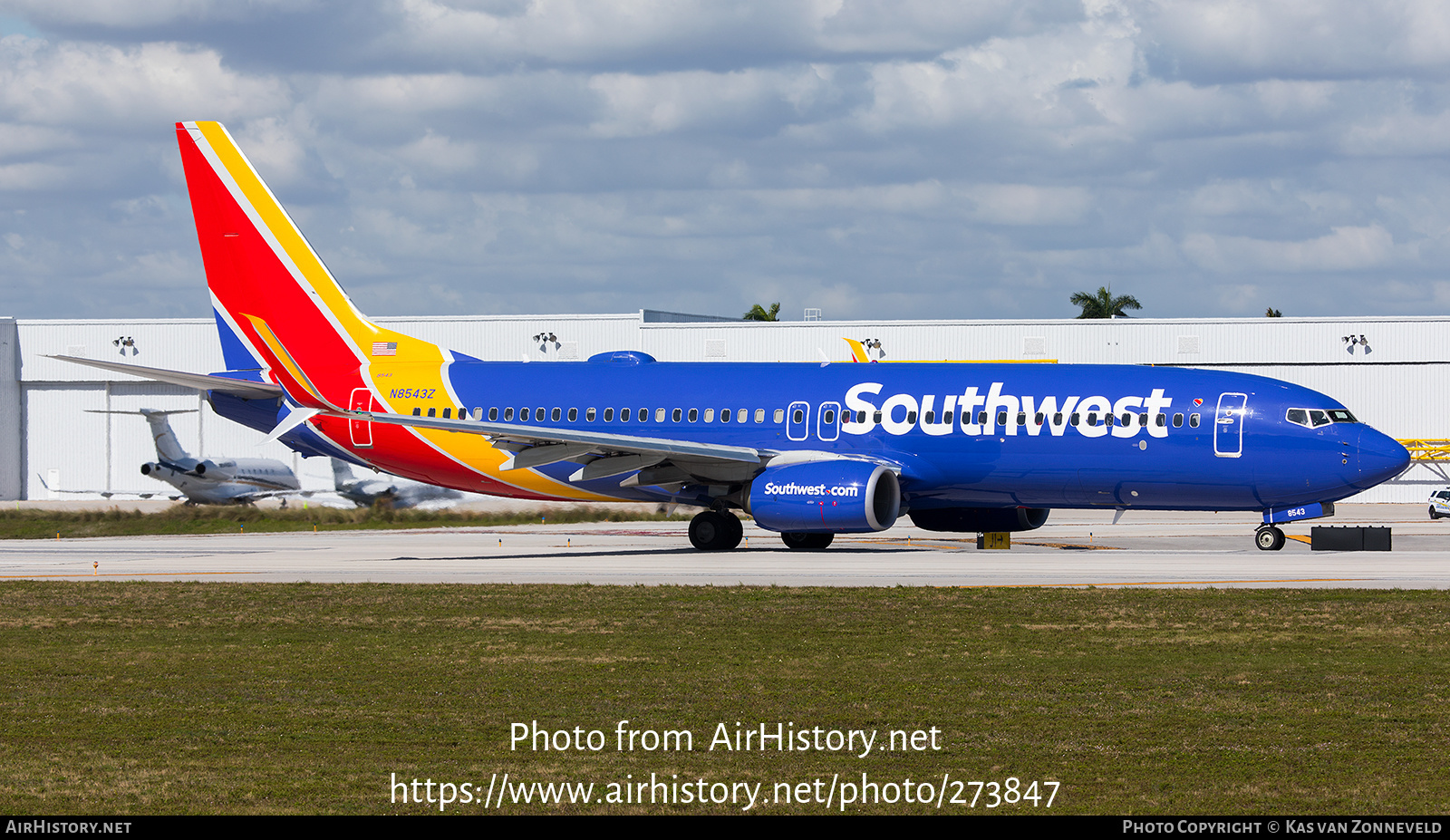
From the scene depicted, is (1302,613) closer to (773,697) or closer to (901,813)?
(773,697)

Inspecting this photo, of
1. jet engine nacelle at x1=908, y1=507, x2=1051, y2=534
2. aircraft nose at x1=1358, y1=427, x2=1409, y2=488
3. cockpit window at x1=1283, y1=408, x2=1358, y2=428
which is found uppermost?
cockpit window at x1=1283, y1=408, x2=1358, y2=428

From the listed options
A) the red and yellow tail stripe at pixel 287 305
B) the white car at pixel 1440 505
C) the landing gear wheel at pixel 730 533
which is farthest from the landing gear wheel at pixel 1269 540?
the white car at pixel 1440 505

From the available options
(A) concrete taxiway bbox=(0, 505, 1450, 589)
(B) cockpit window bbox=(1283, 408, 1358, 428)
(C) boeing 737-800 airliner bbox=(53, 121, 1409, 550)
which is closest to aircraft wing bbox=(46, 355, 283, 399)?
(C) boeing 737-800 airliner bbox=(53, 121, 1409, 550)

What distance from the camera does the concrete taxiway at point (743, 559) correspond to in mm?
28203

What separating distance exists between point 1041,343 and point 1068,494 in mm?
42586

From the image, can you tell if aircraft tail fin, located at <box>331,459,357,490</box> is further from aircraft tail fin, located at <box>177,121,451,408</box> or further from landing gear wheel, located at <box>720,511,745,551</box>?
landing gear wheel, located at <box>720,511,745,551</box>

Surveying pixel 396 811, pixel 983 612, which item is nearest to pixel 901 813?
pixel 396 811

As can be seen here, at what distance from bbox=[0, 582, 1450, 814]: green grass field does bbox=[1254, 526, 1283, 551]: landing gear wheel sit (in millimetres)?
11741

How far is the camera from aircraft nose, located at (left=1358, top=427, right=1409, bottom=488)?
33375 millimetres

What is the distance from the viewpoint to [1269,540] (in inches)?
1416

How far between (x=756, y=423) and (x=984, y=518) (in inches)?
238

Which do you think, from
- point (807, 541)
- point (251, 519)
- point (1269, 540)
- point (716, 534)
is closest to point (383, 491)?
point (251, 519)

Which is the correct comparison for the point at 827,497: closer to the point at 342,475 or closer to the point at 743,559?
the point at 743,559

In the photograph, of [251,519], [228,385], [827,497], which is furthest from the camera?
[251,519]
